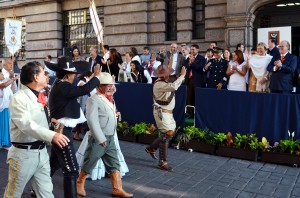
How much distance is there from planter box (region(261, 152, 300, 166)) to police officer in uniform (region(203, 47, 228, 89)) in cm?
292

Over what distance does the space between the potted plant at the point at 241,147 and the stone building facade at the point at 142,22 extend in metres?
7.05

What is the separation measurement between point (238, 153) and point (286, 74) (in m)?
2.35

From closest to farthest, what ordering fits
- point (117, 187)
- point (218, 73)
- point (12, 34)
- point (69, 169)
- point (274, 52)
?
1. point (69, 169)
2. point (117, 187)
3. point (274, 52)
4. point (218, 73)
5. point (12, 34)

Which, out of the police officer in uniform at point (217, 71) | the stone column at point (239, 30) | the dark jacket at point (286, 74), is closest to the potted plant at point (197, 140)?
the police officer in uniform at point (217, 71)

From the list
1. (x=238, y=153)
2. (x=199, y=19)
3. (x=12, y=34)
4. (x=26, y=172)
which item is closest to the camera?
(x=26, y=172)

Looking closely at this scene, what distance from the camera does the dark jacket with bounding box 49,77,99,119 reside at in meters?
5.07

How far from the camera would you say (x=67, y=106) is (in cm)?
524

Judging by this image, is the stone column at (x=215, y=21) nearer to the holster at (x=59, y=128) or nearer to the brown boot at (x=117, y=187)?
the brown boot at (x=117, y=187)

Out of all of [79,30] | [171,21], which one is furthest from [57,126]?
[79,30]

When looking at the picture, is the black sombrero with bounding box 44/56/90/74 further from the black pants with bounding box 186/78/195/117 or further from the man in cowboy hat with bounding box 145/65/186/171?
the black pants with bounding box 186/78/195/117

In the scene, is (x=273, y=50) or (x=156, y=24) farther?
(x=156, y=24)

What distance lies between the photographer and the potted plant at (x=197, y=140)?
8.63 m

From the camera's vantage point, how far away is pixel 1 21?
24578 mm

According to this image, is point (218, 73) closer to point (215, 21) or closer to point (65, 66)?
point (215, 21)
